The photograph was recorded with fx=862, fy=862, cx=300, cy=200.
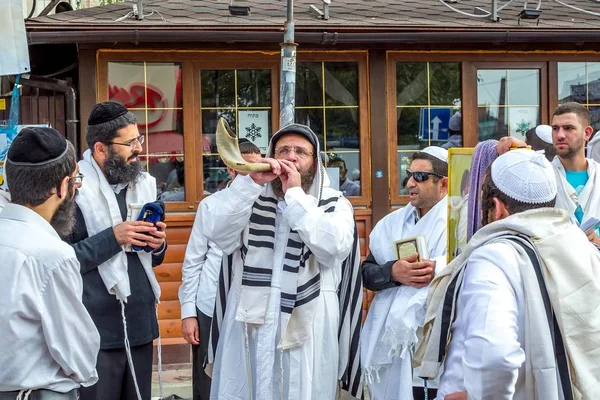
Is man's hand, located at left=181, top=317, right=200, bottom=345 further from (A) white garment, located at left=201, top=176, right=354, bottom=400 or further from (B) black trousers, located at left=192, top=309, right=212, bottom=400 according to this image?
(A) white garment, located at left=201, top=176, right=354, bottom=400

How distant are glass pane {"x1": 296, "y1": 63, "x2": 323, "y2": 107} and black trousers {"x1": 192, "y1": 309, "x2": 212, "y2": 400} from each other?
3.70 meters

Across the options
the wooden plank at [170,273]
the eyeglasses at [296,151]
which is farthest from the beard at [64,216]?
the wooden plank at [170,273]

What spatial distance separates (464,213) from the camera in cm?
387

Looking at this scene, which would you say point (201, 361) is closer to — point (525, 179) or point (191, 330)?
point (191, 330)

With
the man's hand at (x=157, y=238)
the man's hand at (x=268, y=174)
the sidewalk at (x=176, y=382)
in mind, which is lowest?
the sidewalk at (x=176, y=382)

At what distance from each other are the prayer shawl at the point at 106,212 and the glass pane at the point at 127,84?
3.89 m

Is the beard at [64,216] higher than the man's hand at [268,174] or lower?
lower

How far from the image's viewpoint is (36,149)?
314cm

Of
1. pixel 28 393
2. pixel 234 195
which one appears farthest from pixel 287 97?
pixel 28 393

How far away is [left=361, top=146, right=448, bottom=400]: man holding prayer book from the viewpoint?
4.43 meters

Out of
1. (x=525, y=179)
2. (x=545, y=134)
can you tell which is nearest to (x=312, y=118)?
(x=545, y=134)

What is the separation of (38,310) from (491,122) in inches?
265

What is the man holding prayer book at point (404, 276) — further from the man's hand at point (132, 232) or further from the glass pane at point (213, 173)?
the glass pane at point (213, 173)

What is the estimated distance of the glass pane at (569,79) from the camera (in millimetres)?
8992
